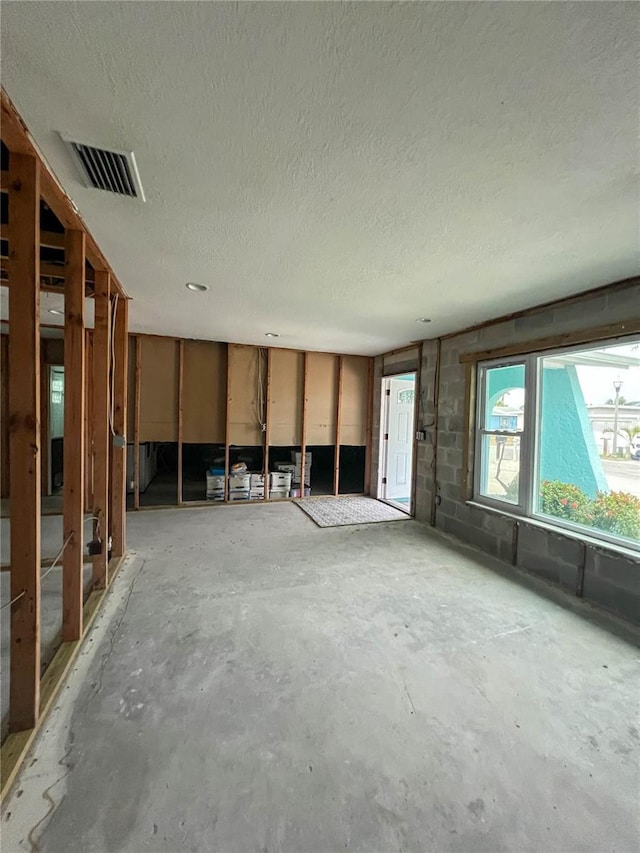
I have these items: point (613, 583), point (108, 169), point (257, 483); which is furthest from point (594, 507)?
point (257, 483)

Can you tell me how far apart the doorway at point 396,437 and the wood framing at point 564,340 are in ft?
6.70

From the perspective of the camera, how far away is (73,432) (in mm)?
1914

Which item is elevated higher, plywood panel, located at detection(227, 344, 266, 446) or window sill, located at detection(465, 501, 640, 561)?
plywood panel, located at detection(227, 344, 266, 446)

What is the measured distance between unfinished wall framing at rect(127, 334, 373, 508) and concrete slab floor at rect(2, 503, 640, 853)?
264 centimetres

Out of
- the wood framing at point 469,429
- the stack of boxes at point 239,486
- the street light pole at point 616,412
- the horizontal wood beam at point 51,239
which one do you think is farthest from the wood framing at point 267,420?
the street light pole at point 616,412

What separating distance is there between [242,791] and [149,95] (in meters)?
2.44

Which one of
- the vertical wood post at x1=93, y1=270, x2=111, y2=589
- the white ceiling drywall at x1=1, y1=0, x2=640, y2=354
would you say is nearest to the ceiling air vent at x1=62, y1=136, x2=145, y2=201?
the white ceiling drywall at x1=1, y1=0, x2=640, y2=354

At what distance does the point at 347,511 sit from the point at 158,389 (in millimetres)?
3241

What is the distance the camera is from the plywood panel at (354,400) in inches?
230

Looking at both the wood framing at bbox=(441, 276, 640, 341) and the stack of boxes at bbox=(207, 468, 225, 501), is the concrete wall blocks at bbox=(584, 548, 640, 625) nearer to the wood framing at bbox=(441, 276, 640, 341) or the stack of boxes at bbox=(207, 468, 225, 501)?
the wood framing at bbox=(441, 276, 640, 341)

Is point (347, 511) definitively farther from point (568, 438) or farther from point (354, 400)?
point (568, 438)

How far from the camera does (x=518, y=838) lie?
3.72 ft

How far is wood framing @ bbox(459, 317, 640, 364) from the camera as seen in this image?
8.07 ft

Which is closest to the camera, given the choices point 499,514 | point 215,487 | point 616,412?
point 616,412
